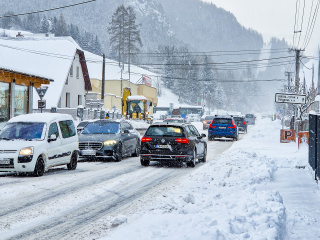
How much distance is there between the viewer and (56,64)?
1997 inches

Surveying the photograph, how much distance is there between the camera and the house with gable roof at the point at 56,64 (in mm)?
47812

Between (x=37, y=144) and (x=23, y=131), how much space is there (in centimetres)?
119

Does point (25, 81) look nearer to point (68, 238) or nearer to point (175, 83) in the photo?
point (68, 238)

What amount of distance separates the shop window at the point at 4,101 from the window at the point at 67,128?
34.2ft

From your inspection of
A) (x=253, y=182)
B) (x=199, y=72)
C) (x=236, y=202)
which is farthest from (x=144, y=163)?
(x=199, y=72)

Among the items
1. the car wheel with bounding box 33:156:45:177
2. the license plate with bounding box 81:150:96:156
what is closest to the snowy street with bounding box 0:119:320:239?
the car wheel with bounding box 33:156:45:177

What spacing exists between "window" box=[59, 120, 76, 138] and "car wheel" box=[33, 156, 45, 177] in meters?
1.56

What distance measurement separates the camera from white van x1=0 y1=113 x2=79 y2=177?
12.0 metres

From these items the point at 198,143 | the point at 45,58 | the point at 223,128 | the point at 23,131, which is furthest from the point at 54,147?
the point at 45,58

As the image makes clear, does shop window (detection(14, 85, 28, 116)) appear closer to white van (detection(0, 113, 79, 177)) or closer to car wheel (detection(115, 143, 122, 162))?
car wheel (detection(115, 143, 122, 162))

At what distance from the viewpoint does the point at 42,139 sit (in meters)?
12.9

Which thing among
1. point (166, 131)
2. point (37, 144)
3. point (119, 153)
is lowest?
point (119, 153)

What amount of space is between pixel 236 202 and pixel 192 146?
8.13 metres

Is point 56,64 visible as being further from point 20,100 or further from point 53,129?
point 53,129
